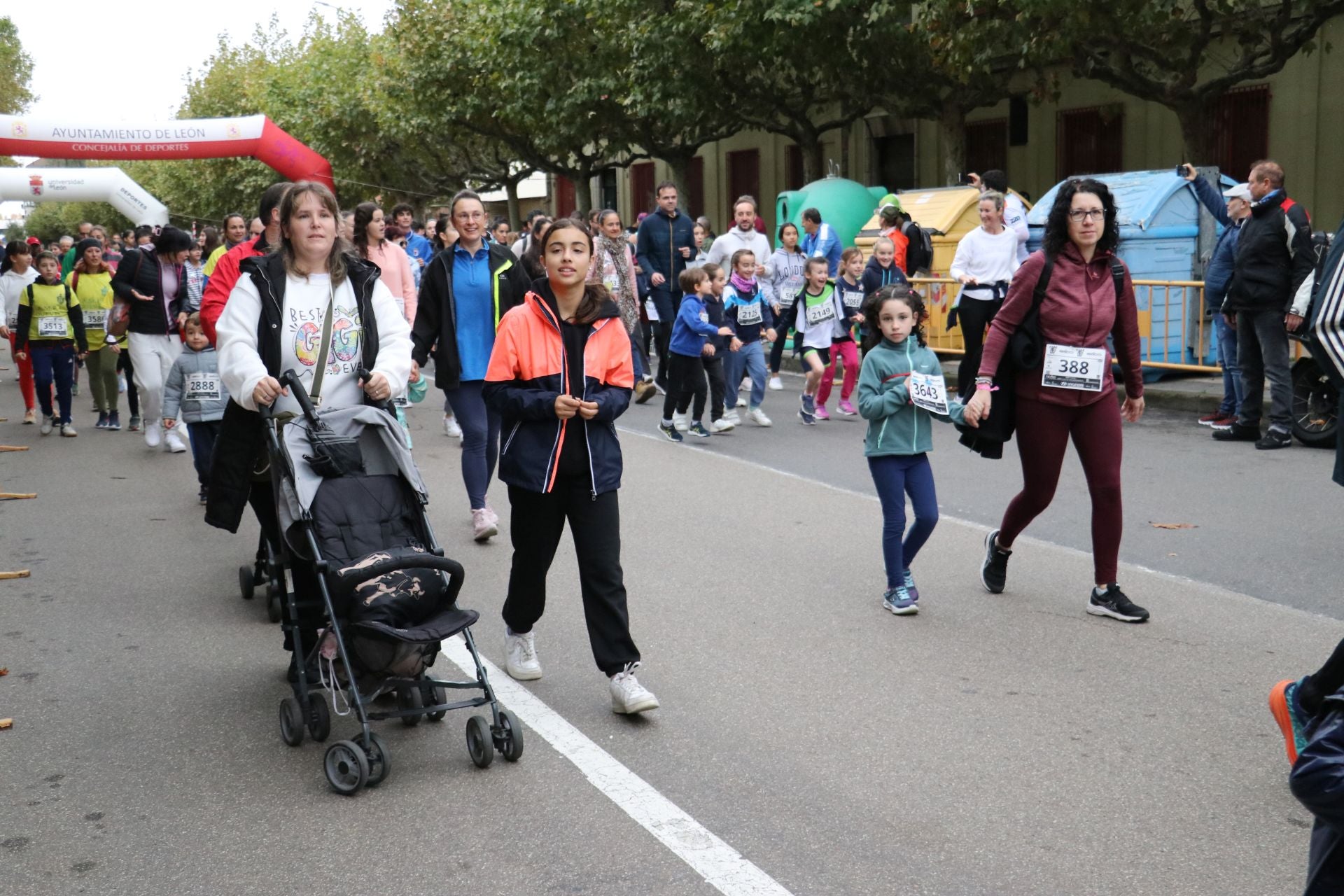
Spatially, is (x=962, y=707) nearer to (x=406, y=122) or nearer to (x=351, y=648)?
(x=351, y=648)

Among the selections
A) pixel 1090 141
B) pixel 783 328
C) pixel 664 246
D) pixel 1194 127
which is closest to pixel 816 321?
pixel 783 328

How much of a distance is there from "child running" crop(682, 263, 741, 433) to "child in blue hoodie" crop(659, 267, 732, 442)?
50 millimetres

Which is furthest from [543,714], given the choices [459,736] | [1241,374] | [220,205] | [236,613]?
[220,205]

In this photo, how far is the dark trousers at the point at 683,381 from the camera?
→ 39.0 feet

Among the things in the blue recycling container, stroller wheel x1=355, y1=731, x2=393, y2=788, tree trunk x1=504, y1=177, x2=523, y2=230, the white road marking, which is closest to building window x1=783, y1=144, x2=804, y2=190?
tree trunk x1=504, y1=177, x2=523, y2=230

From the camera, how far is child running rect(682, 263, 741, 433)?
1193 centimetres

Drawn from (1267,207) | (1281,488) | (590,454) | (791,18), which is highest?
(791,18)

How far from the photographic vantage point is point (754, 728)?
193 inches

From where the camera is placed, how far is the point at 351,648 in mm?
4539

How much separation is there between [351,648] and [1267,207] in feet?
28.0

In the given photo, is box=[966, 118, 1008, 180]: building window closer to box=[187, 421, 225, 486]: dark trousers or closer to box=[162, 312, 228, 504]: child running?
box=[162, 312, 228, 504]: child running

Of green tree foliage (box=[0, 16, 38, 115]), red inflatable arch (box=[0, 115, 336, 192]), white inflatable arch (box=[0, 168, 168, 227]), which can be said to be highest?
green tree foliage (box=[0, 16, 38, 115])

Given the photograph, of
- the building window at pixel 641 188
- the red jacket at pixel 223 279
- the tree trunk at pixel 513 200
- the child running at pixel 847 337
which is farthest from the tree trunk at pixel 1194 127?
the building window at pixel 641 188

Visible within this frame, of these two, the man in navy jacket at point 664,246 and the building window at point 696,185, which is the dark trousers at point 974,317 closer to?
the man in navy jacket at point 664,246
